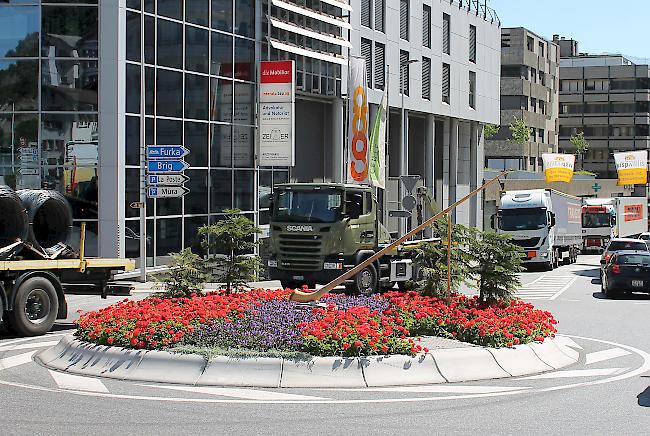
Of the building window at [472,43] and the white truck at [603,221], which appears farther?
the white truck at [603,221]

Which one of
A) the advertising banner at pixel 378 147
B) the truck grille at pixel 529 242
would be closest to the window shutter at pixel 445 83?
the advertising banner at pixel 378 147

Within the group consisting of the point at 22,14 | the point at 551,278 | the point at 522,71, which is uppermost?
the point at 522,71

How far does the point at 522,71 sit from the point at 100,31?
79.5 metres

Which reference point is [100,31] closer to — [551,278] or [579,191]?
[551,278]

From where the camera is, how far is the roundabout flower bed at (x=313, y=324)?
14.1m

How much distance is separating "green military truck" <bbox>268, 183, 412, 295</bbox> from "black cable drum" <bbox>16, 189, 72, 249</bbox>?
254 inches

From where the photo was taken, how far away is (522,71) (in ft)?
348

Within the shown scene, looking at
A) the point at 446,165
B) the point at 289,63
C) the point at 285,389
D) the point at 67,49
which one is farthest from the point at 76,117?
the point at 446,165

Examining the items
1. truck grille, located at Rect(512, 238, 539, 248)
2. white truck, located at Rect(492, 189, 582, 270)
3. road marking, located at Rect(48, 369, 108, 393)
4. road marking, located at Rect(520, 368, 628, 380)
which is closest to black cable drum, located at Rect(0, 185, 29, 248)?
road marking, located at Rect(48, 369, 108, 393)

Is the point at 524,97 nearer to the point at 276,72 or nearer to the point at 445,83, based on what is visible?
the point at 445,83

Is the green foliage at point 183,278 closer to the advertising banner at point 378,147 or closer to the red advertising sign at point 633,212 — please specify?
the advertising banner at point 378,147

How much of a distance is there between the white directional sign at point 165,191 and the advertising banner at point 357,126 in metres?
15.2

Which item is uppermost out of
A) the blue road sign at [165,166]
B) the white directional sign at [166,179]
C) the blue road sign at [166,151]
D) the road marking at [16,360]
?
the blue road sign at [166,151]

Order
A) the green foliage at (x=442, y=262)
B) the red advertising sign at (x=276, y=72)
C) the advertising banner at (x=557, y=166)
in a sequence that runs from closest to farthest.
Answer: the green foliage at (x=442, y=262) → the red advertising sign at (x=276, y=72) → the advertising banner at (x=557, y=166)
